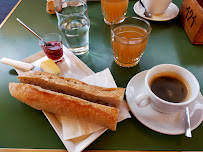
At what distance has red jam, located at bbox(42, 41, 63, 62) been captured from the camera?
77 cm

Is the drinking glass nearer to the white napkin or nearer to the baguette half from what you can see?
the baguette half

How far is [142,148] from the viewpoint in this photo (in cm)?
54

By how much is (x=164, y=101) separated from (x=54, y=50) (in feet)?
1.73

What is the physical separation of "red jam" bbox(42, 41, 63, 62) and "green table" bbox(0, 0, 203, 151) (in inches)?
5.3

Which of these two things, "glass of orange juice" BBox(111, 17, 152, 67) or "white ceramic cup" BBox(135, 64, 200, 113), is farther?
"glass of orange juice" BBox(111, 17, 152, 67)

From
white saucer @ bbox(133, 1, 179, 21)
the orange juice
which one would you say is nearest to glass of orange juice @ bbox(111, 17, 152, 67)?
the orange juice

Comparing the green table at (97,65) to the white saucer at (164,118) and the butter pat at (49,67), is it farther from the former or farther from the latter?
the butter pat at (49,67)

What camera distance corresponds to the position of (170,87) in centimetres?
62

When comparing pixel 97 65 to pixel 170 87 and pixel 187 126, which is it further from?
pixel 187 126

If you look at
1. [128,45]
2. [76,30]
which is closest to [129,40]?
[128,45]

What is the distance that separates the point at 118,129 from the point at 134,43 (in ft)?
1.18

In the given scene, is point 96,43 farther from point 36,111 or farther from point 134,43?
point 36,111

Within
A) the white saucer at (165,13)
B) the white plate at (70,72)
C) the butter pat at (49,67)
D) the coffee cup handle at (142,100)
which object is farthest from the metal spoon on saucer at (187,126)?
the white saucer at (165,13)

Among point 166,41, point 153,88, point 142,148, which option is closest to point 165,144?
point 142,148
